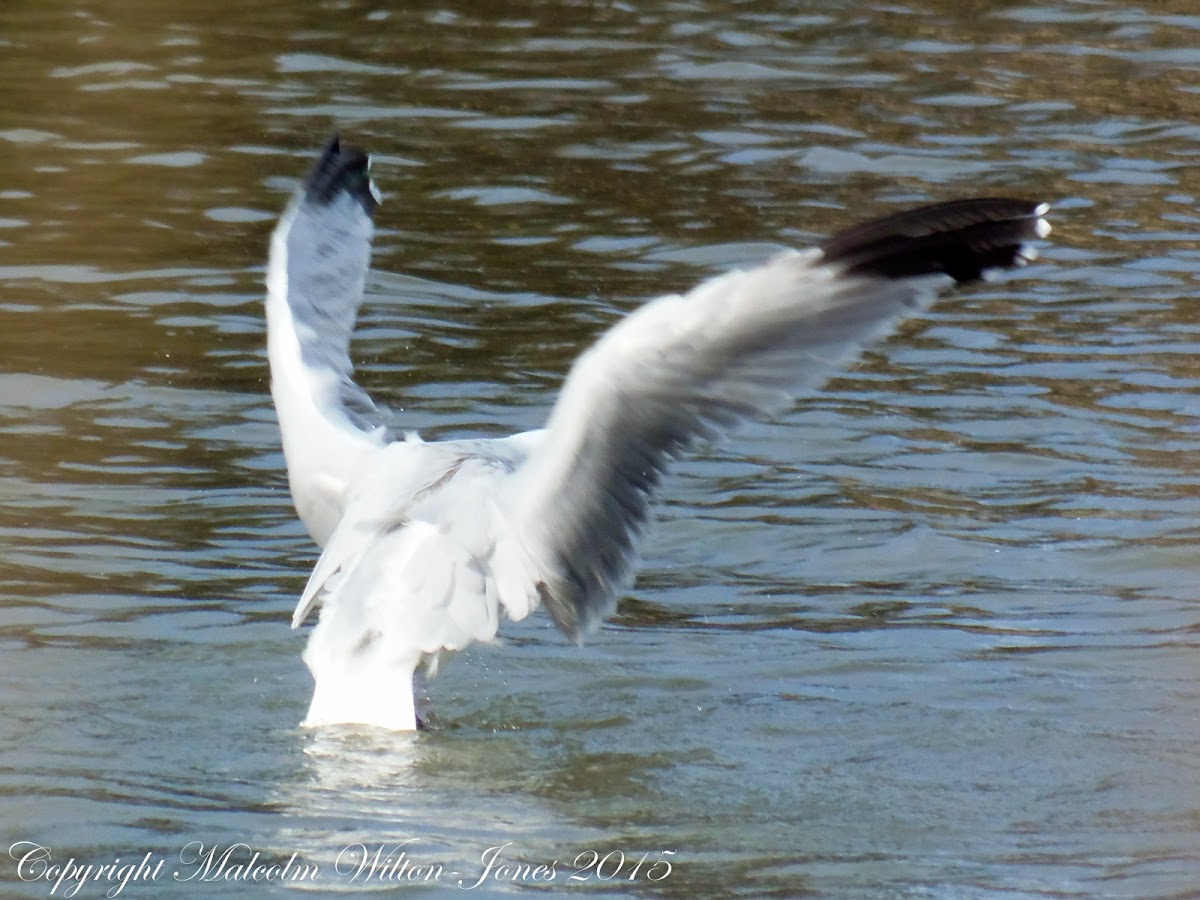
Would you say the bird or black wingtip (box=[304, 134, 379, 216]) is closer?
the bird

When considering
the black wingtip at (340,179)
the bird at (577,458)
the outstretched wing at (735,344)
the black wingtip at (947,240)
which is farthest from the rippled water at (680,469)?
the black wingtip at (947,240)

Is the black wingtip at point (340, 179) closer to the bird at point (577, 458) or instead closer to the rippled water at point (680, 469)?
the rippled water at point (680, 469)

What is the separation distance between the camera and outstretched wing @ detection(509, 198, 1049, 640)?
5637 mm

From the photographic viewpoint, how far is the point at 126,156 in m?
12.4

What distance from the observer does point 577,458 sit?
5.99m

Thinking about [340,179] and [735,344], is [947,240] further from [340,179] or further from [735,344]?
[340,179]

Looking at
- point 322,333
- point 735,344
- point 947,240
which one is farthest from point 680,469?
point 947,240

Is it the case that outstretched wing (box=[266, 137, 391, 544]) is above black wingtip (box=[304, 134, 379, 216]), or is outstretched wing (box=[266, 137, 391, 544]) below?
below

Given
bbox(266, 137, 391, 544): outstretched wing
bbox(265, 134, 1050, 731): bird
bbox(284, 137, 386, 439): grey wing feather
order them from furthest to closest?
bbox(284, 137, 386, 439): grey wing feather < bbox(266, 137, 391, 544): outstretched wing < bbox(265, 134, 1050, 731): bird

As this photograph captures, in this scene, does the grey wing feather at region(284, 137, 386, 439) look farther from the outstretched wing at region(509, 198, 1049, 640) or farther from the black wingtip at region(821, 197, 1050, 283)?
the black wingtip at region(821, 197, 1050, 283)

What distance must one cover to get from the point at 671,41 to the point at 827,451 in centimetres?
630

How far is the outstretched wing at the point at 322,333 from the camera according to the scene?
6844 mm

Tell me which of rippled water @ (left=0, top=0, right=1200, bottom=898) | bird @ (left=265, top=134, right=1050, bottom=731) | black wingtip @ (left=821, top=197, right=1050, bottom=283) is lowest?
rippled water @ (left=0, top=0, right=1200, bottom=898)

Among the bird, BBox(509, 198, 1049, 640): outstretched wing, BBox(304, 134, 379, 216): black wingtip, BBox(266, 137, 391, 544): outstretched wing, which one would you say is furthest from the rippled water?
BBox(304, 134, 379, 216): black wingtip
